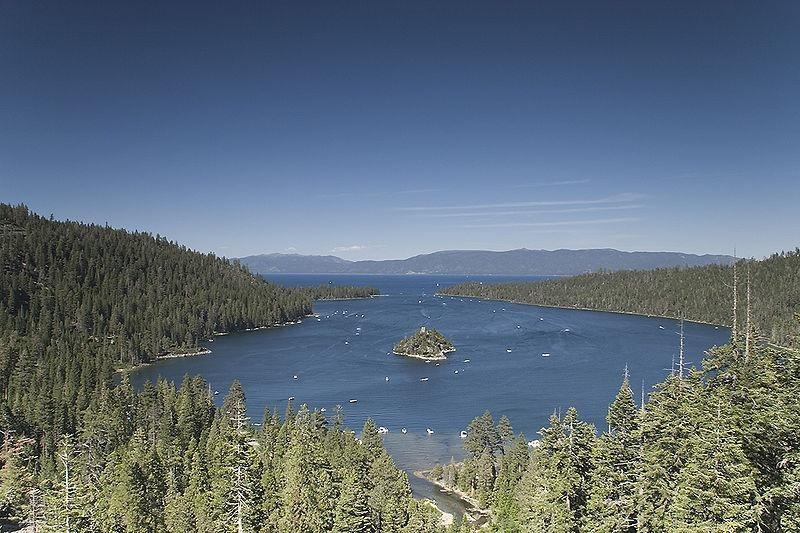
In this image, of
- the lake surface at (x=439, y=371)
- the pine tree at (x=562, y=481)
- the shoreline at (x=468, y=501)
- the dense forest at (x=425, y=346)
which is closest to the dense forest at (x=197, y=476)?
the shoreline at (x=468, y=501)

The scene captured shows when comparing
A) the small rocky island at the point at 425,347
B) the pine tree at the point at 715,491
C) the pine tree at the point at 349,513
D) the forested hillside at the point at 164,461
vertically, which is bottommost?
the small rocky island at the point at 425,347

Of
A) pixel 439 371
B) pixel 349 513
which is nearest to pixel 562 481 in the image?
pixel 349 513

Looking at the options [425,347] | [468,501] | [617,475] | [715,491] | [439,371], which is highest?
[715,491]

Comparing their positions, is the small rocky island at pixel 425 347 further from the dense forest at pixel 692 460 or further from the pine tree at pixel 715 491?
the pine tree at pixel 715 491

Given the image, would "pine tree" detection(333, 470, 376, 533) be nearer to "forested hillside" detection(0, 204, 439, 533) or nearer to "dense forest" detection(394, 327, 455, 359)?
"forested hillside" detection(0, 204, 439, 533)

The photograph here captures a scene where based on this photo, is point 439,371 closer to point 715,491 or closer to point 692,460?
point 692,460

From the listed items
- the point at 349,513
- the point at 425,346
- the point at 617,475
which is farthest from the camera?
the point at 425,346

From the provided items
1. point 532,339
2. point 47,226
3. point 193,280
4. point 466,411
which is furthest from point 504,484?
point 47,226
